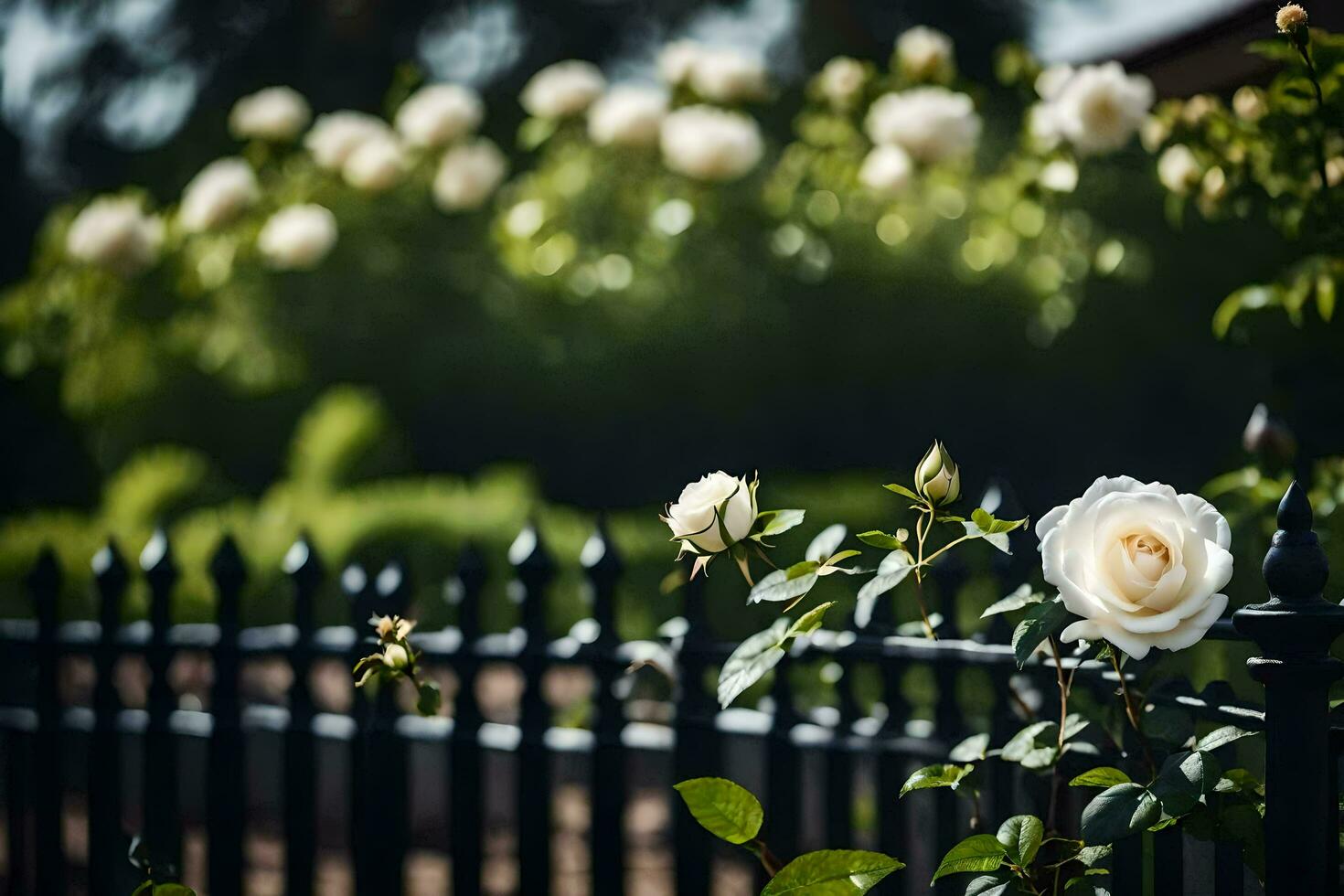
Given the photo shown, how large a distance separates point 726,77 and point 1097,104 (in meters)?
1.59

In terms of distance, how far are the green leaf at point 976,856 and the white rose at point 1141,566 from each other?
256mm

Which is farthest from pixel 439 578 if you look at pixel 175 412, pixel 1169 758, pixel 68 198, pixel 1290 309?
pixel 68 198

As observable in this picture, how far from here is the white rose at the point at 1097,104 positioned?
3064mm

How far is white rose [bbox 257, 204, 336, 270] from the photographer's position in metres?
4.61

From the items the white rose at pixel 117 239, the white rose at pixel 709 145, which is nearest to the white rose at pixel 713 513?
the white rose at pixel 709 145

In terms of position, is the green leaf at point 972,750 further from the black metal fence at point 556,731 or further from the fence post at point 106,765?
the fence post at point 106,765

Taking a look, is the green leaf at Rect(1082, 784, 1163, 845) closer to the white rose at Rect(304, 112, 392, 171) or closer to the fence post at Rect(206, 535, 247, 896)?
the fence post at Rect(206, 535, 247, 896)

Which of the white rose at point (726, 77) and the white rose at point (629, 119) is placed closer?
the white rose at point (629, 119)

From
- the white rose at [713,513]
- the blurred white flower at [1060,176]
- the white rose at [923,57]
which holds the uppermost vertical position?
the white rose at [923,57]

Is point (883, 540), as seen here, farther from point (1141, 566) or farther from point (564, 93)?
point (564, 93)

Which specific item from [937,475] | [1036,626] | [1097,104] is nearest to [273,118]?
[1097,104]

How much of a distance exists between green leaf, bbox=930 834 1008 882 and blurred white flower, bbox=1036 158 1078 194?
231 centimetres

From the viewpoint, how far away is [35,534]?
416 centimetres

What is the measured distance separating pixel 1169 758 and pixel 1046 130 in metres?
2.46
